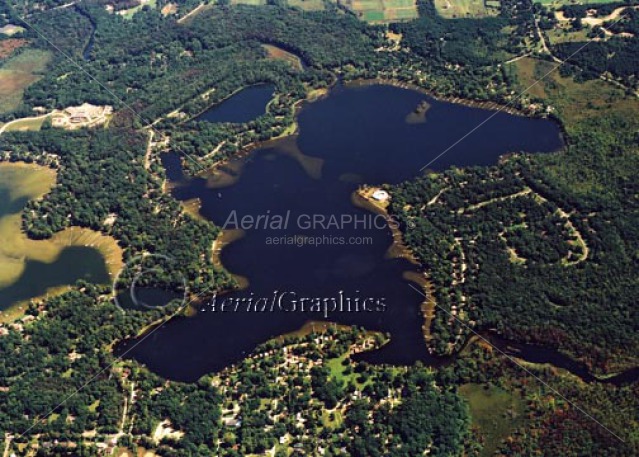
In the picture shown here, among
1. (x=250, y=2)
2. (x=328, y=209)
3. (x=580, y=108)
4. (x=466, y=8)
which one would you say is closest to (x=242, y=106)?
(x=328, y=209)

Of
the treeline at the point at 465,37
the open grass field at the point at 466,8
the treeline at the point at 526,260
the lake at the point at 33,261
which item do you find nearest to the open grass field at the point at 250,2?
the treeline at the point at 465,37

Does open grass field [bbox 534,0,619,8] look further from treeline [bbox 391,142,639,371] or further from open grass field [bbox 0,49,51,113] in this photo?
open grass field [bbox 0,49,51,113]

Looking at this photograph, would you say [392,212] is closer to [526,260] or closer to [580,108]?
[526,260]

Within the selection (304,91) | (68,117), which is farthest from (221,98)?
(68,117)

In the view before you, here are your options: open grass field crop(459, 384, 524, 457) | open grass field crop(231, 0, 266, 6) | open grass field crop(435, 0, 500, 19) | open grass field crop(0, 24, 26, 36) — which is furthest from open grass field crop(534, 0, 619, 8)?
open grass field crop(0, 24, 26, 36)

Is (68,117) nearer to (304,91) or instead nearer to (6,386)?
(304,91)

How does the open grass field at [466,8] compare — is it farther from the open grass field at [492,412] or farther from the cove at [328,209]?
the open grass field at [492,412]
